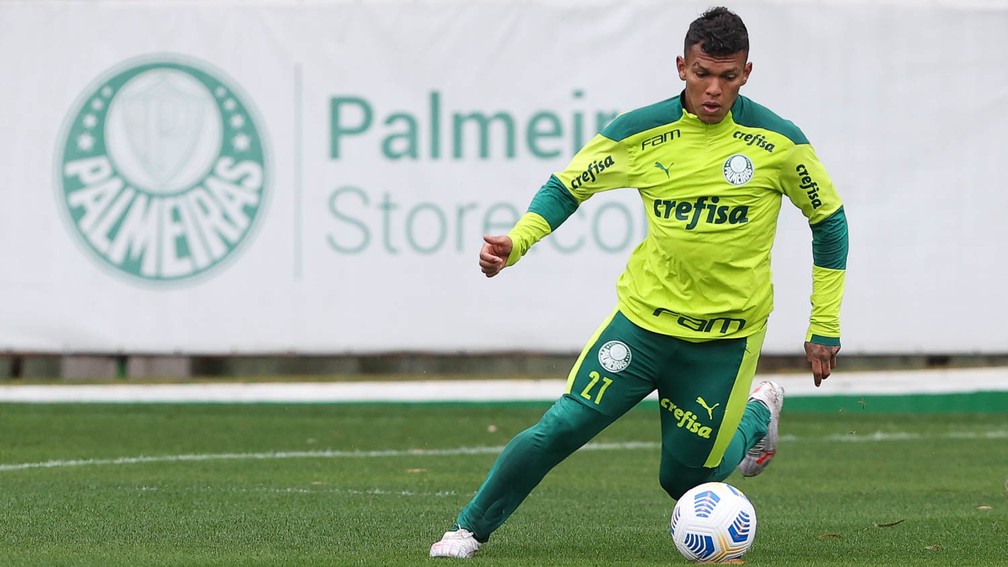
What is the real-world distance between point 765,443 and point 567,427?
1384 millimetres

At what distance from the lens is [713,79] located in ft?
21.0

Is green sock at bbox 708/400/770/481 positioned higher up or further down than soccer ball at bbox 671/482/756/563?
higher up

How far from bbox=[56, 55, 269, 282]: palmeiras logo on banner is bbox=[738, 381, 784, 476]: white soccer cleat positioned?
8436mm

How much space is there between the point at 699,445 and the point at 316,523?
6.35 feet

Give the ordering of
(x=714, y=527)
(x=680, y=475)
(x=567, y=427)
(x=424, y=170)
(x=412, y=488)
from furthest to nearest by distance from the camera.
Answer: (x=424, y=170), (x=412, y=488), (x=680, y=475), (x=567, y=427), (x=714, y=527)

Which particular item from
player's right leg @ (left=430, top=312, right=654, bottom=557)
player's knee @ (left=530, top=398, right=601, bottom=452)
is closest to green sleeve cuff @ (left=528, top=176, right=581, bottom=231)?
player's right leg @ (left=430, top=312, right=654, bottom=557)

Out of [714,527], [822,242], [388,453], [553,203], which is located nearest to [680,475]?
[714,527]

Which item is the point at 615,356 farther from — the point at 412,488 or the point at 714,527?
the point at 412,488

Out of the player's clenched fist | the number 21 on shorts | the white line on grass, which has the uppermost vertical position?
the player's clenched fist

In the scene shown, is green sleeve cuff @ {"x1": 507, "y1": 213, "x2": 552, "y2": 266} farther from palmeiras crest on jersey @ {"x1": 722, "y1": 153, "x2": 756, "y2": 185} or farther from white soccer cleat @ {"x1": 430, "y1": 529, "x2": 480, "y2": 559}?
white soccer cleat @ {"x1": 430, "y1": 529, "x2": 480, "y2": 559}

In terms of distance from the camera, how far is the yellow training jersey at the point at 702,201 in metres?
6.50

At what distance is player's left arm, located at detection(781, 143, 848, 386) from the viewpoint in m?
6.55

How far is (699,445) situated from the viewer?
6.77m

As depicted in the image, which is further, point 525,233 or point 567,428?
point 567,428
